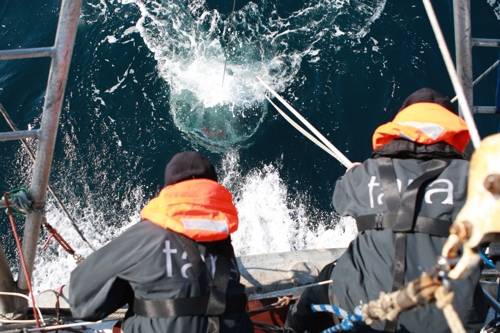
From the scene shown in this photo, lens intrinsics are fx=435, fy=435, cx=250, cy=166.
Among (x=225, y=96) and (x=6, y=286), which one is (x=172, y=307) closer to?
(x=6, y=286)

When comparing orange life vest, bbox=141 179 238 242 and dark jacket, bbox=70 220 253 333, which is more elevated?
orange life vest, bbox=141 179 238 242

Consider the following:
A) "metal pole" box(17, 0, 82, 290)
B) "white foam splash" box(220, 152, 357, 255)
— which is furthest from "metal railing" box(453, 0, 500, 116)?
"white foam splash" box(220, 152, 357, 255)

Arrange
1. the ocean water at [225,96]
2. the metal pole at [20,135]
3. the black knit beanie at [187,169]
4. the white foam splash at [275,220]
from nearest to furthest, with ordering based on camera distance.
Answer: the black knit beanie at [187,169] → the metal pole at [20,135] → the white foam splash at [275,220] → the ocean water at [225,96]

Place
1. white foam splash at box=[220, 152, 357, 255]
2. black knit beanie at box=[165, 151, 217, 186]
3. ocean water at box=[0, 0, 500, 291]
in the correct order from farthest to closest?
ocean water at box=[0, 0, 500, 291] → white foam splash at box=[220, 152, 357, 255] → black knit beanie at box=[165, 151, 217, 186]

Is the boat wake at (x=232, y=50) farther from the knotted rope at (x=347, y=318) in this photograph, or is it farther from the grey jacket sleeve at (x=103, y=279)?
the grey jacket sleeve at (x=103, y=279)

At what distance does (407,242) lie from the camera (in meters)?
2.76

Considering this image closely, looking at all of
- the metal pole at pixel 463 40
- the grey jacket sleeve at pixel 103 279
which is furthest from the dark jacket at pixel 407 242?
the grey jacket sleeve at pixel 103 279

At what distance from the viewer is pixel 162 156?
8352mm

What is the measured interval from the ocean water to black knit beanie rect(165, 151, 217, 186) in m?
4.83

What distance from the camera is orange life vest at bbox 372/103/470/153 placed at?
114 inches

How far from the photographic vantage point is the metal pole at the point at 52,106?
2859mm

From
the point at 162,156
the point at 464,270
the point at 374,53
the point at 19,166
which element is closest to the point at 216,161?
the point at 162,156

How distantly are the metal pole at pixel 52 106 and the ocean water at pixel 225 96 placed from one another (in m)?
3.59

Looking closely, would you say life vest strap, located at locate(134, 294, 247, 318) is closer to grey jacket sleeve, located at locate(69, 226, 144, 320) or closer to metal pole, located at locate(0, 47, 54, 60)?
grey jacket sleeve, located at locate(69, 226, 144, 320)
